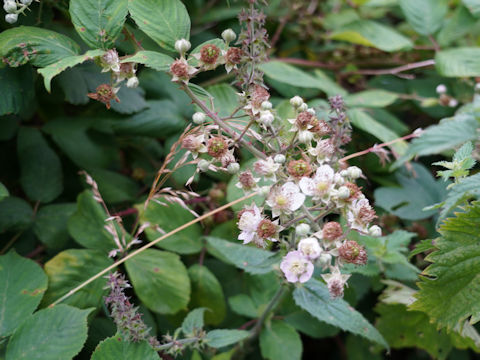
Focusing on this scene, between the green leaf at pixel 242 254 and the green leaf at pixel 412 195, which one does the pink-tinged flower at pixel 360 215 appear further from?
the green leaf at pixel 412 195

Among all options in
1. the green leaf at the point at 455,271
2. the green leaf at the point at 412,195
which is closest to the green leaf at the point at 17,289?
the green leaf at the point at 455,271

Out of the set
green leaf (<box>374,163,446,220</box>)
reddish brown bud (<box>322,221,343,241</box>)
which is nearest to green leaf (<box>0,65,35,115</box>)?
reddish brown bud (<box>322,221,343,241</box>)

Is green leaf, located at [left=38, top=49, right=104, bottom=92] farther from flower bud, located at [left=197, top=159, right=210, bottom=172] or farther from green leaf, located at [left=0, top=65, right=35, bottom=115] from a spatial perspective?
flower bud, located at [left=197, top=159, right=210, bottom=172]

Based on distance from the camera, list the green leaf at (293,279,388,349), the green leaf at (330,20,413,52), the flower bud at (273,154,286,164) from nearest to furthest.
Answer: the flower bud at (273,154,286,164) < the green leaf at (293,279,388,349) < the green leaf at (330,20,413,52)

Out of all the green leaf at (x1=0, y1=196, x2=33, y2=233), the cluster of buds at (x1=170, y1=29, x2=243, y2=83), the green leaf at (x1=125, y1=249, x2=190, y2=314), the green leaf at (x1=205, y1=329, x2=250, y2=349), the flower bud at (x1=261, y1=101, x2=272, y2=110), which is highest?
the cluster of buds at (x1=170, y1=29, x2=243, y2=83)

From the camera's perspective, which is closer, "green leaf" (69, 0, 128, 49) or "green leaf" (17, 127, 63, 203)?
"green leaf" (69, 0, 128, 49)

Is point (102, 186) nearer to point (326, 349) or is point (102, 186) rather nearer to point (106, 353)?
point (106, 353)

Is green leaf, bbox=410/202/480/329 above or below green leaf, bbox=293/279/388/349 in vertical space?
above

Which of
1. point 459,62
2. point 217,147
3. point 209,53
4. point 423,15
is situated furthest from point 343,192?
point 423,15
